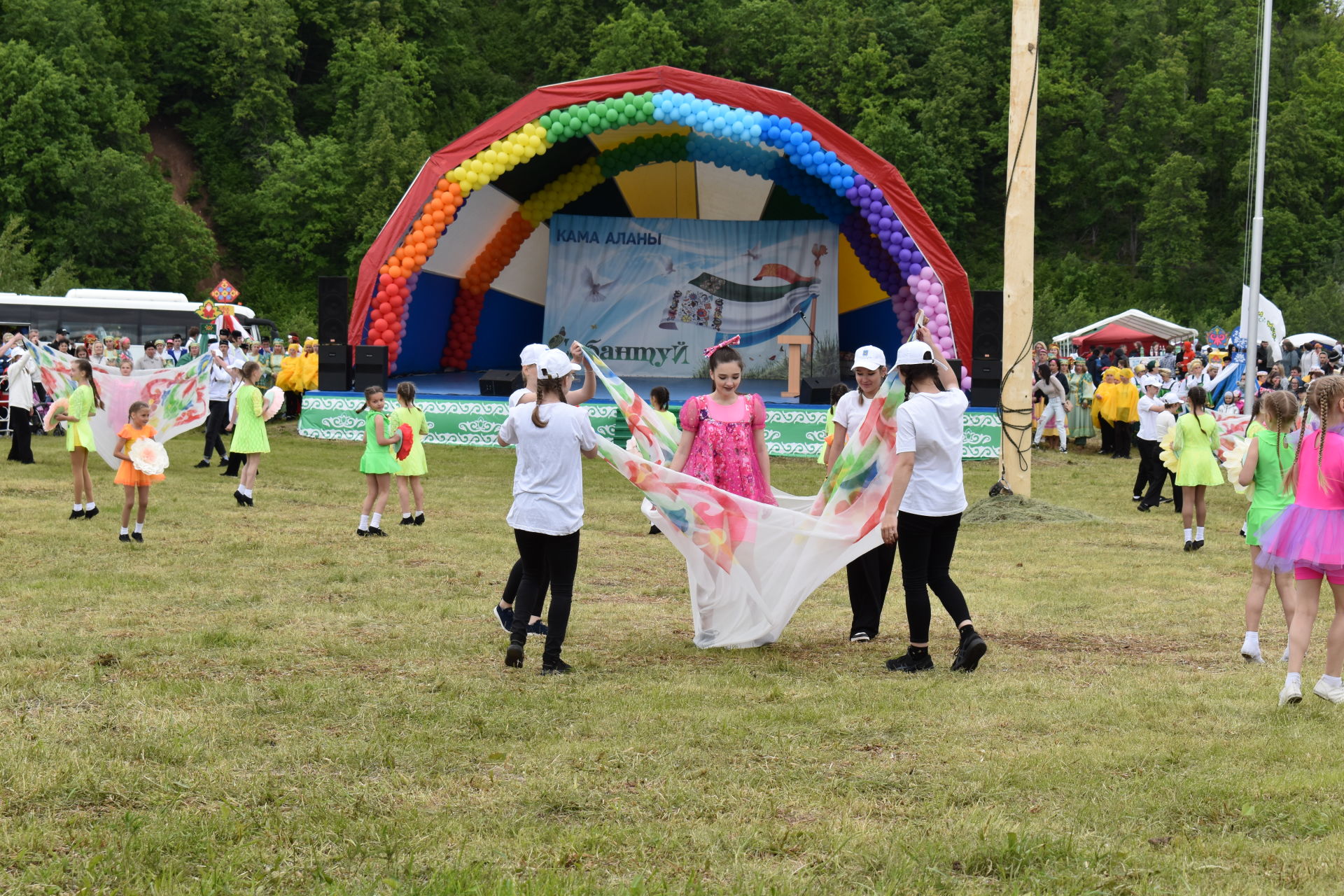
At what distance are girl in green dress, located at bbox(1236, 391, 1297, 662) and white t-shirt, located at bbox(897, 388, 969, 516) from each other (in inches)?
60.8

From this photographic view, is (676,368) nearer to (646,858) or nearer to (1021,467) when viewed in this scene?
(1021,467)

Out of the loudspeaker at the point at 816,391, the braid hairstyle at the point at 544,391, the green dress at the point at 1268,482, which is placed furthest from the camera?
the loudspeaker at the point at 816,391

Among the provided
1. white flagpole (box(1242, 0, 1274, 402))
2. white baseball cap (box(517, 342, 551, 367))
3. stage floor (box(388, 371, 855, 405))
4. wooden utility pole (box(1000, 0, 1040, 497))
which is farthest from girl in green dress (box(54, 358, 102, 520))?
white flagpole (box(1242, 0, 1274, 402))

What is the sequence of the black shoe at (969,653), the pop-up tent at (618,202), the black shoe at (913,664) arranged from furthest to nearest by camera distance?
the pop-up tent at (618,202) < the black shoe at (913,664) < the black shoe at (969,653)

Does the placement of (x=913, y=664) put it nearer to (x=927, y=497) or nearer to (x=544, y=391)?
(x=927, y=497)

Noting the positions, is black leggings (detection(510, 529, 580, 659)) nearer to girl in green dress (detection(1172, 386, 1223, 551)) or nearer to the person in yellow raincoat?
girl in green dress (detection(1172, 386, 1223, 551))

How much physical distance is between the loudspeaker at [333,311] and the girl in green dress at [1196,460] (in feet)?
42.4

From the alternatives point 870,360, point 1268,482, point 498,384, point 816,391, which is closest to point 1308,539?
point 1268,482

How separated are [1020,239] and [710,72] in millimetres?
54754

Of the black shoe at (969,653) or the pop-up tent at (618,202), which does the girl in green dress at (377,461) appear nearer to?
the black shoe at (969,653)

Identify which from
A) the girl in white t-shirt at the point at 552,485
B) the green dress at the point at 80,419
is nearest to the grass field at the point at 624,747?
the girl in white t-shirt at the point at 552,485

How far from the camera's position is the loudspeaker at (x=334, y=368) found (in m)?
21.1

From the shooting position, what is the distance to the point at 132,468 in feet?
36.2

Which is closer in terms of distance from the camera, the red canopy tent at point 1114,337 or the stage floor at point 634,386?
the stage floor at point 634,386
